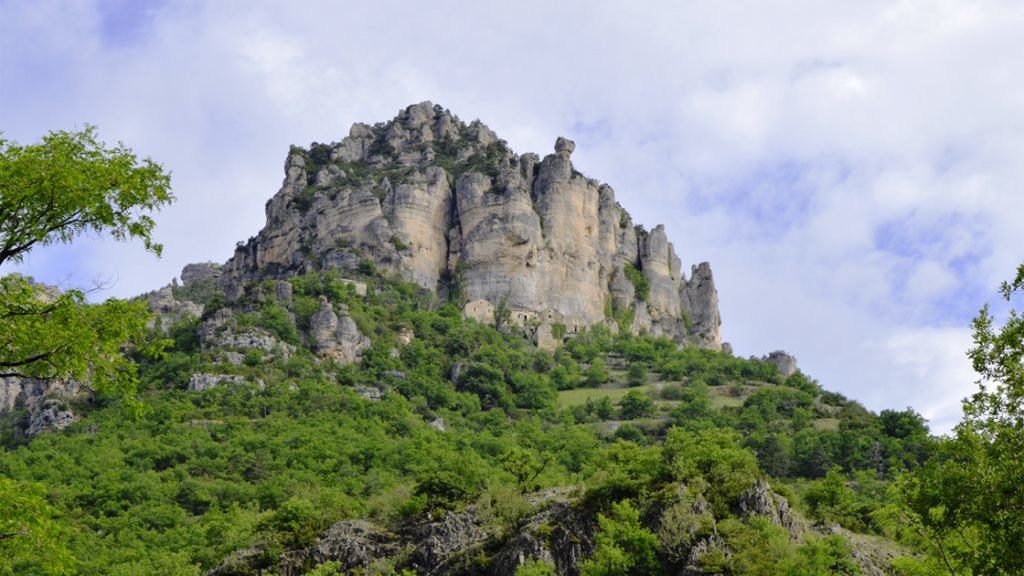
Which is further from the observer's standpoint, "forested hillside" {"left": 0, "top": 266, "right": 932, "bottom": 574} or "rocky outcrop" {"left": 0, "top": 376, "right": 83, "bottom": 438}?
"rocky outcrop" {"left": 0, "top": 376, "right": 83, "bottom": 438}

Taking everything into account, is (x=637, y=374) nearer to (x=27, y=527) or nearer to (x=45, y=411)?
(x=45, y=411)

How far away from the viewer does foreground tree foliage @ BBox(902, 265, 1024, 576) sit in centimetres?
1628

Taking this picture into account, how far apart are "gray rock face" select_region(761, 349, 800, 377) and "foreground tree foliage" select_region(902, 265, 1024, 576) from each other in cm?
12394

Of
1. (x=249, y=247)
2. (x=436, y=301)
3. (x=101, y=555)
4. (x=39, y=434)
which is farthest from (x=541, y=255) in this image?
(x=101, y=555)

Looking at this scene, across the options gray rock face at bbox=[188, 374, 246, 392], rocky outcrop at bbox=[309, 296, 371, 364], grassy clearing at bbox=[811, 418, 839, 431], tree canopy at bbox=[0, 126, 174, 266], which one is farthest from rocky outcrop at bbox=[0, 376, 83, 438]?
tree canopy at bbox=[0, 126, 174, 266]

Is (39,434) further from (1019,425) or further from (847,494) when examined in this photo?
(1019,425)

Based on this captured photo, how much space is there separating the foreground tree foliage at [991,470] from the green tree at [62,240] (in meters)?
13.3

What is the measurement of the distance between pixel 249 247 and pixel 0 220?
5483 inches

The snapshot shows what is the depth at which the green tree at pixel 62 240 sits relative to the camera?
13.7 metres

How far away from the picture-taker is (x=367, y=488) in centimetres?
7150

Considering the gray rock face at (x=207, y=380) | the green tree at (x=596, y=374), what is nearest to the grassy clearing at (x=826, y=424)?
the green tree at (x=596, y=374)

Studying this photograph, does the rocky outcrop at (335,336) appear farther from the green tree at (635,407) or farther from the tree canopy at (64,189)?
the tree canopy at (64,189)

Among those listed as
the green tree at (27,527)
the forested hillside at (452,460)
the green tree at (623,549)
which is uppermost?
the forested hillside at (452,460)

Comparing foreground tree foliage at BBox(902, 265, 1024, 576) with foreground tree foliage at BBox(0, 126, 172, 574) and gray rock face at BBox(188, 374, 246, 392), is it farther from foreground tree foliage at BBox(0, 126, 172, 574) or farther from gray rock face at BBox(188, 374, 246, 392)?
gray rock face at BBox(188, 374, 246, 392)
